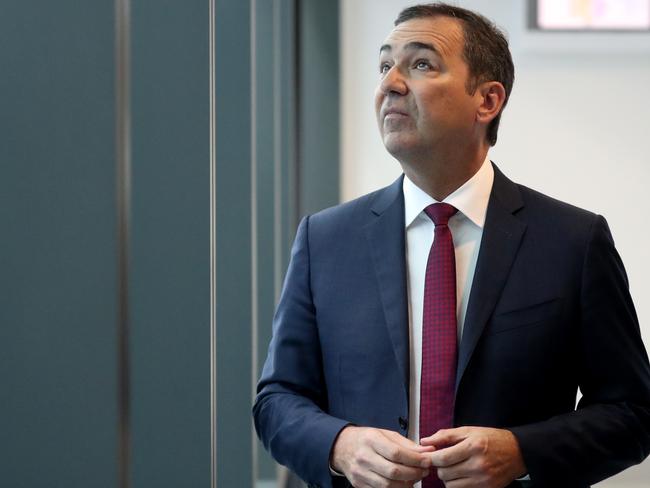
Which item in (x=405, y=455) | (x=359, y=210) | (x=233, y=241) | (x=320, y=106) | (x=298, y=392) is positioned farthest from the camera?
(x=320, y=106)

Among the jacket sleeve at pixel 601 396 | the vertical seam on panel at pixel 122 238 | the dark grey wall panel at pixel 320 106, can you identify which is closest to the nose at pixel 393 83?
the jacket sleeve at pixel 601 396

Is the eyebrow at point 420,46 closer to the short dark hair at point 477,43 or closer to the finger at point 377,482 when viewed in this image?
the short dark hair at point 477,43

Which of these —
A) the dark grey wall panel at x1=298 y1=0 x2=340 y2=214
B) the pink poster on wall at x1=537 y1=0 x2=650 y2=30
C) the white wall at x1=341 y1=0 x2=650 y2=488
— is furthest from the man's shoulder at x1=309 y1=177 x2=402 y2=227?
the pink poster on wall at x1=537 y1=0 x2=650 y2=30

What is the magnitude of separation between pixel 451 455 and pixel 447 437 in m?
0.03

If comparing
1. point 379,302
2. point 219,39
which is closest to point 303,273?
point 379,302

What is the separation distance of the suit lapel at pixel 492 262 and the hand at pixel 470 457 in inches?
5.0

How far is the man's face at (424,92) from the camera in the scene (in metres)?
1.79

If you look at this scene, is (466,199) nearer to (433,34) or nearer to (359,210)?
(359,210)

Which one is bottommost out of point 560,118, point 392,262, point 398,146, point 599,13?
point 392,262

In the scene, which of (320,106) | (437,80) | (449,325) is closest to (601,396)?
(449,325)

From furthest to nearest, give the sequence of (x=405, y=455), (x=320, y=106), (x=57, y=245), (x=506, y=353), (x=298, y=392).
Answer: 1. (x=320, y=106)
2. (x=298, y=392)
3. (x=506, y=353)
4. (x=405, y=455)
5. (x=57, y=245)

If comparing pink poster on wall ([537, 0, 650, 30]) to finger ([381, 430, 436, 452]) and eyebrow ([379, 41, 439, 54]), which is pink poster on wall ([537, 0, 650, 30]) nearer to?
eyebrow ([379, 41, 439, 54])

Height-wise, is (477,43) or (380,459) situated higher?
(477,43)

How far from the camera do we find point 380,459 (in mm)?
1553
